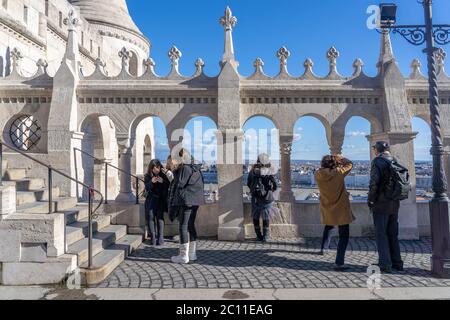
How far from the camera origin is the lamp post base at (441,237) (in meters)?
4.45

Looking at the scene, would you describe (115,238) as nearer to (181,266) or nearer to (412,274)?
(181,266)

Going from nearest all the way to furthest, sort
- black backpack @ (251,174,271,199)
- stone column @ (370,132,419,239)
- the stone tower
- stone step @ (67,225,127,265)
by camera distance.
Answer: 1. stone step @ (67,225,127,265)
2. black backpack @ (251,174,271,199)
3. stone column @ (370,132,419,239)
4. the stone tower

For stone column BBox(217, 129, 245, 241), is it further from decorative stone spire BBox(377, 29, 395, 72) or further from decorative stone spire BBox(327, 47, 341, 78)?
decorative stone spire BBox(377, 29, 395, 72)

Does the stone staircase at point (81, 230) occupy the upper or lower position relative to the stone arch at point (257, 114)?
lower

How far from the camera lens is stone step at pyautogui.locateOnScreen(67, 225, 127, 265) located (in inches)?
179

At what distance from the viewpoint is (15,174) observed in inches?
253

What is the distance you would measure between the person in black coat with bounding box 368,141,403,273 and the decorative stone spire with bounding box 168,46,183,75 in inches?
180

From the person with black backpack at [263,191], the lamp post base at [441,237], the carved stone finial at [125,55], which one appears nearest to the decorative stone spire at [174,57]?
the carved stone finial at [125,55]

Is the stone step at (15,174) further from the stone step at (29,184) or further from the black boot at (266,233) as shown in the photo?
the black boot at (266,233)

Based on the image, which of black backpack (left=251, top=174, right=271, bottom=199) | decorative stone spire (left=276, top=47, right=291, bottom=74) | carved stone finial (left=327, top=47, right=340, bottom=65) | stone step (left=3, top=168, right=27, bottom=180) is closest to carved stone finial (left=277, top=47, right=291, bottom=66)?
decorative stone spire (left=276, top=47, right=291, bottom=74)

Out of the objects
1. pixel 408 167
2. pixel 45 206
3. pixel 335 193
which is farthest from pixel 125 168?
pixel 408 167

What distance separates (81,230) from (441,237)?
5608mm

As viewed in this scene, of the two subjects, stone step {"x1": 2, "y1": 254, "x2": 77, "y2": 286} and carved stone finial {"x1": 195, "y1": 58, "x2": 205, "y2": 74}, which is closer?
stone step {"x1": 2, "y1": 254, "x2": 77, "y2": 286}

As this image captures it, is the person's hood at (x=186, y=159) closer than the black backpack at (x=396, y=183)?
No
